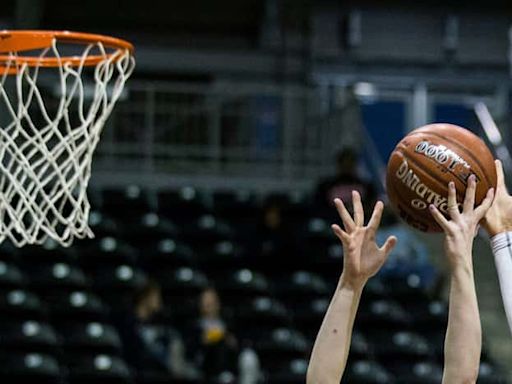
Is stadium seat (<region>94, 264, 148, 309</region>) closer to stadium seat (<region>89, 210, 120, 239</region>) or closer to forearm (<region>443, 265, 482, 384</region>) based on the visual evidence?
Result: stadium seat (<region>89, 210, 120, 239</region>)

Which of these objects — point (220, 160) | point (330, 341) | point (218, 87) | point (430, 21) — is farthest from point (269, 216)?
point (330, 341)

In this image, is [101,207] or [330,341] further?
[101,207]

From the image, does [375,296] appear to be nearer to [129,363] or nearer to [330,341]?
[129,363]

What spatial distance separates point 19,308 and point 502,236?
551 cm

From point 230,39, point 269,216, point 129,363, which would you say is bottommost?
point 129,363

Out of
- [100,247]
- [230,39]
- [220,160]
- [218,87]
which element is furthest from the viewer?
[230,39]

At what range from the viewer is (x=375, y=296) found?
8.95 meters

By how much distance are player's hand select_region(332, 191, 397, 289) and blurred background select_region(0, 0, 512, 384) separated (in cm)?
445

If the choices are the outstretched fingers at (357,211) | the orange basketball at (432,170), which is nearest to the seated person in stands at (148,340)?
the orange basketball at (432,170)

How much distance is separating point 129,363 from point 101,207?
2190mm

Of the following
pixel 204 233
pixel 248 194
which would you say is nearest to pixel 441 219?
pixel 204 233

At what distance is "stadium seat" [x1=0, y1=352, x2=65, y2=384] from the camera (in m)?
7.07

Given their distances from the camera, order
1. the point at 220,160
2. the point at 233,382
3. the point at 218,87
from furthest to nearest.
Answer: the point at 218,87
the point at 220,160
the point at 233,382

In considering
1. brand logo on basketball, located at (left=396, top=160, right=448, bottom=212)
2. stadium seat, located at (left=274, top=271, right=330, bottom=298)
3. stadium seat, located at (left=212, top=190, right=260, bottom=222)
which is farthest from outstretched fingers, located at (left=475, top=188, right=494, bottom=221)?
stadium seat, located at (left=212, top=190, right=260, bottom=222)
